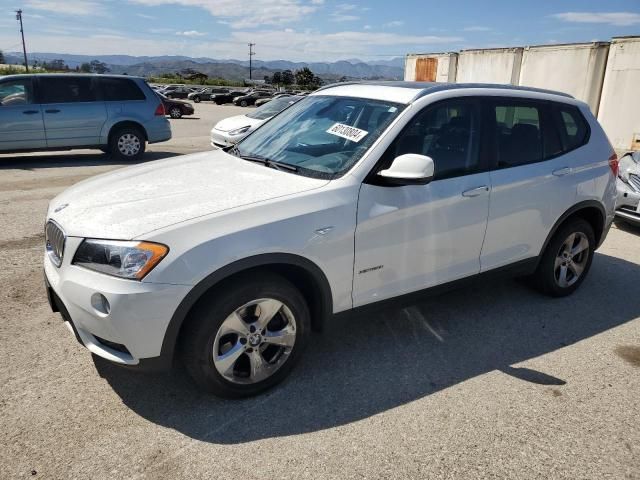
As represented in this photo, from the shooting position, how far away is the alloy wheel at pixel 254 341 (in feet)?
9.08

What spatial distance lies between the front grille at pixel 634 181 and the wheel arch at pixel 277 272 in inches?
213

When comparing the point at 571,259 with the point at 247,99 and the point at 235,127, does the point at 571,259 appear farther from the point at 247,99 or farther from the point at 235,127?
the point at 247,99

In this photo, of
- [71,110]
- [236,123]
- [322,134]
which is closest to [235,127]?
[236,123]

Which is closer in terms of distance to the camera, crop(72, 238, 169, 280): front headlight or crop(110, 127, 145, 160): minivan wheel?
A: crop(72, 238, 169, 280): front headlight

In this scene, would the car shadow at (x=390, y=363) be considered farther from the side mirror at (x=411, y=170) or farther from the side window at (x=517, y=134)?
the side window at (x=517, y=134)

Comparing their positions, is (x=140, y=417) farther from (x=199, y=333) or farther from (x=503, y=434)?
(x=503, y=434)

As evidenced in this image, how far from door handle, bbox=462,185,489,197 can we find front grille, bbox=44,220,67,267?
97.5 inches

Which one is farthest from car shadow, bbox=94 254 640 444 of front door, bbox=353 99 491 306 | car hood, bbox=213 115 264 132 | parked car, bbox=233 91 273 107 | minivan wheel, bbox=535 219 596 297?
parked car, bbox=233 91 273 107

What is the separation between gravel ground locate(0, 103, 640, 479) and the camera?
2473mm

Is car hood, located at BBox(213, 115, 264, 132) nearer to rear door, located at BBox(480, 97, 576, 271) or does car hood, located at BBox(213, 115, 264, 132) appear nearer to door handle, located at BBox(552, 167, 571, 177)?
rear door, located at BBox(480, 97, 576, 271)

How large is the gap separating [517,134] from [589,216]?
1.26 m

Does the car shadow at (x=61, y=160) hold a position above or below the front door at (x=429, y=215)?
below

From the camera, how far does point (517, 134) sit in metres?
3.89

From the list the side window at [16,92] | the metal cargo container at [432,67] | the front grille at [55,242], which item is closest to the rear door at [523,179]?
the front grille at [55,242]
